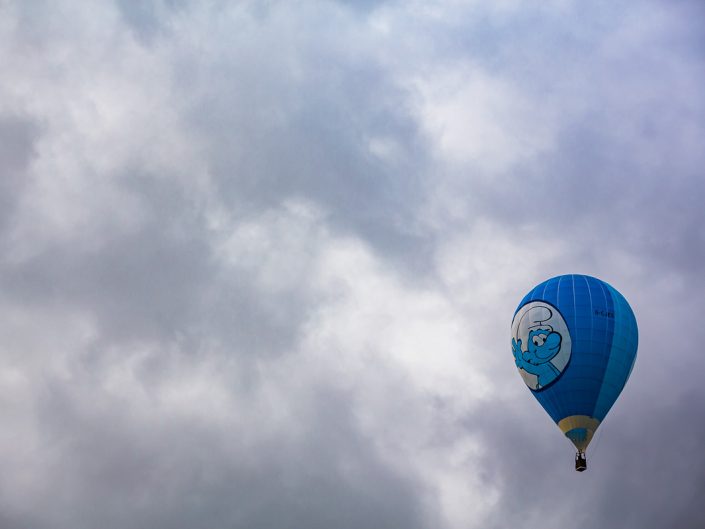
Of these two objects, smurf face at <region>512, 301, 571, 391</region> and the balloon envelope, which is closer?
the balloon envelope

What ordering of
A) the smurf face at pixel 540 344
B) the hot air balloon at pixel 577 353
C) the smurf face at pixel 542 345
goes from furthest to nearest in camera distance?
1. the smurf face at pixel 542 345
2. the smurf face at pixel 540 344
3. the hot air balloon at pixel 577 353

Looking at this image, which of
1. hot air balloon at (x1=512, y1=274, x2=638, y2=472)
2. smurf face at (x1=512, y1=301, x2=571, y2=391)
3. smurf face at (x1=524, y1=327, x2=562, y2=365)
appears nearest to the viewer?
hot air balloon at (x1=512, y1=274, x2=638, y2=472)

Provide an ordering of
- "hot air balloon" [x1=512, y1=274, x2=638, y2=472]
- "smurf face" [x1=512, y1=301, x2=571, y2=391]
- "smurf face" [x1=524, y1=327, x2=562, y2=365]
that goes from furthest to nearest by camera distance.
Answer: "smurf face" [x1=524, y1=327, x2=562, y2=365] → "smurf face" [x1=512, y1=301, x2=571, y2=391] → "hot air balloon" [x1=512, y1=274, x2=638, y2=472]

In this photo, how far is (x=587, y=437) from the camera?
4109 inches

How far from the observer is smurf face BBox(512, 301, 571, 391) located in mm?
104500

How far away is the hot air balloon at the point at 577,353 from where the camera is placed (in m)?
104

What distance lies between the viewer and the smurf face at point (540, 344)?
104500 mm

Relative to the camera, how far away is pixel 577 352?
104 m

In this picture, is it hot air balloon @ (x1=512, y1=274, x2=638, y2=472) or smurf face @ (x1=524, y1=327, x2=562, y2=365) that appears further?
smurf face @ (x1=524, y1=327, x2=562, y2=365)

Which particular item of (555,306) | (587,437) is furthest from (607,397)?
(555,306)

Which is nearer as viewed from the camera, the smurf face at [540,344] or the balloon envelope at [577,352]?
the balloon envelope at [577,352]

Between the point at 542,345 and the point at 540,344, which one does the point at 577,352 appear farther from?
the point at 540,344

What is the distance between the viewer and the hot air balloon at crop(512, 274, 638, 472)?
104 metres

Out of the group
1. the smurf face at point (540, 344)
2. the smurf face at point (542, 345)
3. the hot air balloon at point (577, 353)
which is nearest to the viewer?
the hot air balloon at point (577, 353)
